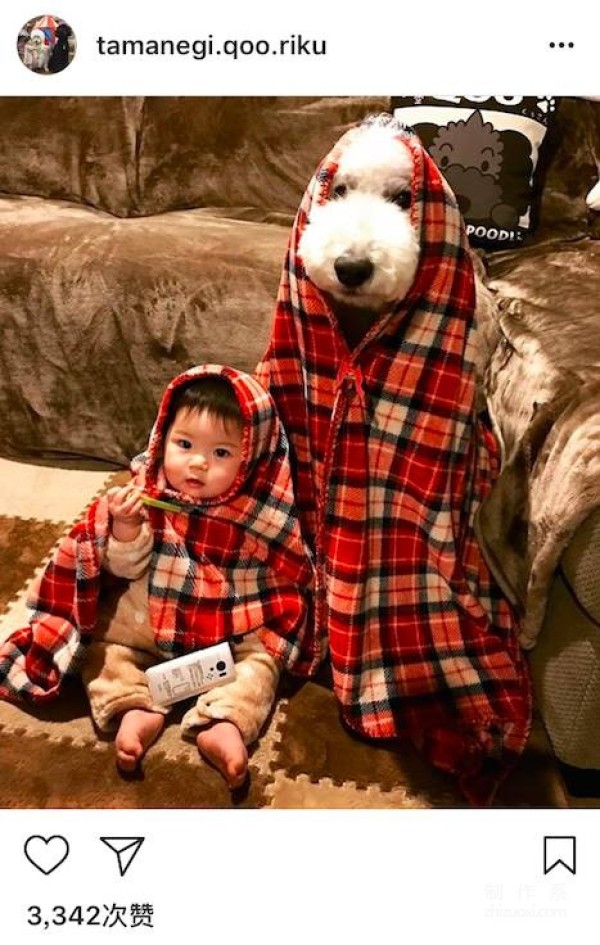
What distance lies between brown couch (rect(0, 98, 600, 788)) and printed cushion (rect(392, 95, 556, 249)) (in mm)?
42

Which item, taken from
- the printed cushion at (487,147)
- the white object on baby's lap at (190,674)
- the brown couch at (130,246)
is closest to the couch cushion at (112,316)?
the brown couch at (130,246)

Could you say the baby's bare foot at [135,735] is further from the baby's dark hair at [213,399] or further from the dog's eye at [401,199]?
the dog's eye at [401,199]

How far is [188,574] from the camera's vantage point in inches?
33.9

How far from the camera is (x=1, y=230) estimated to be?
126 cm

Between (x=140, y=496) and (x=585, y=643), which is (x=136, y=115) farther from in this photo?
(x=585, y=643)

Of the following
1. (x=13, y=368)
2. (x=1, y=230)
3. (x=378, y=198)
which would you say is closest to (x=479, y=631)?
(x=378, y=198)

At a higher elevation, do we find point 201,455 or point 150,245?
point 150,245
